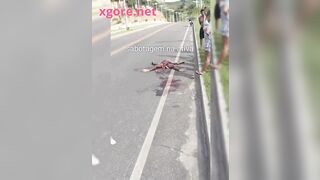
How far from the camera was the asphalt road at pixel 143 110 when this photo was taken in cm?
199

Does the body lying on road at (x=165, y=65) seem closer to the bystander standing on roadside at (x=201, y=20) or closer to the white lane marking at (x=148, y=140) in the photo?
the white lane marking at (x=148, y=140)

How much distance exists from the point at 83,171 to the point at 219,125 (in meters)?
0.75

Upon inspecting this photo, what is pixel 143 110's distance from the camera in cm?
208

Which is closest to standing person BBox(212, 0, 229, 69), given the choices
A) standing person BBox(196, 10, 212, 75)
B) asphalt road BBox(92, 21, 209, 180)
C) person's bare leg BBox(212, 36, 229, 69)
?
person's bare leg BBox(212, 36, 229, 69)

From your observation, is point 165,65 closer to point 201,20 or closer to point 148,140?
point 201,20

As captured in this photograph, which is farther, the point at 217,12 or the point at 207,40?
the point at 207,40

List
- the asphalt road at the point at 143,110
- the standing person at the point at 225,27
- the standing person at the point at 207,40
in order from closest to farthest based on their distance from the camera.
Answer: the standing person at the point at 225,27 < the standing person at the point at 207,40 < the asphalt road at the point at 143,110

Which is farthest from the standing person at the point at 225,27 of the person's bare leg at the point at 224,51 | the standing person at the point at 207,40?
the standing person at the point at 207,40

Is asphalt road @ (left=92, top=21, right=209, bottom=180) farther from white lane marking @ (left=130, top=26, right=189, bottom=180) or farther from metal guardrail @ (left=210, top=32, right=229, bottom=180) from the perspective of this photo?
metal guardrail @ (left=210, top=32, right=229, bottom=180)

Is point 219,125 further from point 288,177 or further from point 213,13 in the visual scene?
point 213,13

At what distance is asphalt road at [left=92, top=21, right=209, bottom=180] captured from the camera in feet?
6.53

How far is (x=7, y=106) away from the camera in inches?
81.6

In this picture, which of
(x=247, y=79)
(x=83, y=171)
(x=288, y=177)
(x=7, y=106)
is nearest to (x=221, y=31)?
(x=247, y=79)

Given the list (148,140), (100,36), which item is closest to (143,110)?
(148,140)
